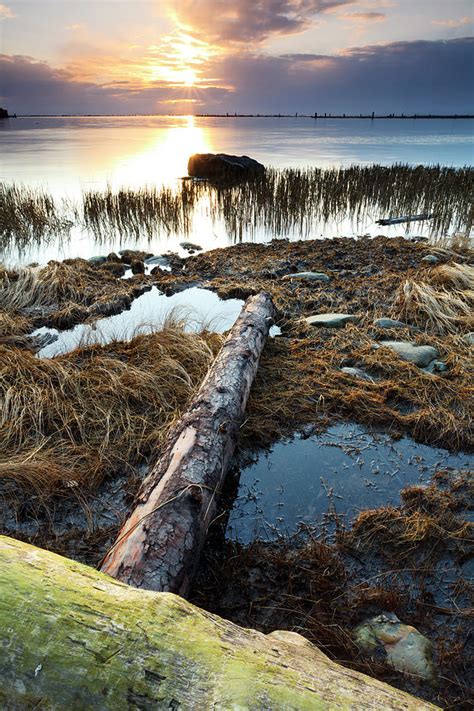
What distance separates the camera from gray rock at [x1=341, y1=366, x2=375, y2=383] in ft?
15.1

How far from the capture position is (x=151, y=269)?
8.90m

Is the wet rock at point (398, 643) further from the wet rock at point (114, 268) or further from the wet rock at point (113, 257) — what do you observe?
the wet rock at point (113, 257)

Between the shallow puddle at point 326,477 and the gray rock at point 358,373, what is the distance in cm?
81

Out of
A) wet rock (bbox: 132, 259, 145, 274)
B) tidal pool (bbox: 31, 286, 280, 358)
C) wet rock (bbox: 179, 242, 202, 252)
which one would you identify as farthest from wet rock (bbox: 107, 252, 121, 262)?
tidal pool (bbox: 31, 286, 280, 358)

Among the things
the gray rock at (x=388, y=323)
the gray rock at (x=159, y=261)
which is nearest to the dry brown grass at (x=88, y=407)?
the gray rock at (x=388, y=323)

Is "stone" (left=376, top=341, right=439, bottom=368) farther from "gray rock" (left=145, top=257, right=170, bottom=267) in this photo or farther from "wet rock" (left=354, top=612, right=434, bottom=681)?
"gray rock" (left=145, top=257, right=170, bottom=267)

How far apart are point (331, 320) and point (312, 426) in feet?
7.44

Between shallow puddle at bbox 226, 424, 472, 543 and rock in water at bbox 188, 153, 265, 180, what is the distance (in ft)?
54.5

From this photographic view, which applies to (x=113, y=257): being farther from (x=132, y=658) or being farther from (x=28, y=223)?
(x=132, y=658)

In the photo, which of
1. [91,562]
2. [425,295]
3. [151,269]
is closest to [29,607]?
[91,562]

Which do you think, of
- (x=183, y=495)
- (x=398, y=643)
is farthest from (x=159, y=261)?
(x=398, y=643)

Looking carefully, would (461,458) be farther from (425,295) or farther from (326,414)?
(425,295)

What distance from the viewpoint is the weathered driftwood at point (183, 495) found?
214 centimetres

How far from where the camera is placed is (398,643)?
2.17 m
